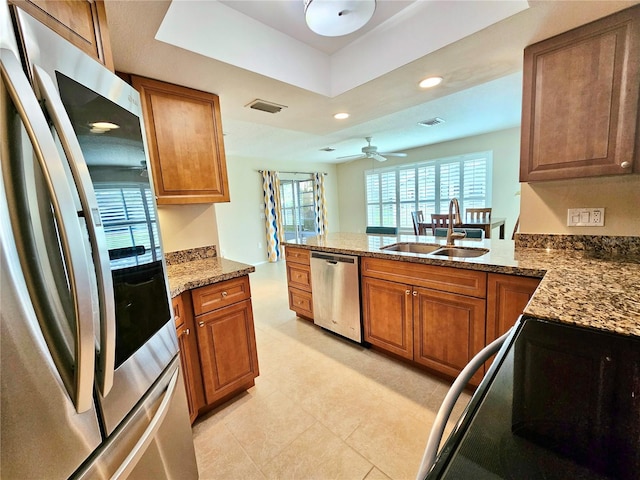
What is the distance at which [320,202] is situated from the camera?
285 inches

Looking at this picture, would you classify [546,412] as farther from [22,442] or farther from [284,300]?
[284,300]

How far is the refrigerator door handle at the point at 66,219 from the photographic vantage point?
55 centimetres

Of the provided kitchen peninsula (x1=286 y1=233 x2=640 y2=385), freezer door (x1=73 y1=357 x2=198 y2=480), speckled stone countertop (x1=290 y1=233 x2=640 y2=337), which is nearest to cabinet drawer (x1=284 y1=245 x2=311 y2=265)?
kitchen peninsula (x1=286 y1=233 x2=640 y2=385)

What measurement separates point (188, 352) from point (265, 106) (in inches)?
73.1

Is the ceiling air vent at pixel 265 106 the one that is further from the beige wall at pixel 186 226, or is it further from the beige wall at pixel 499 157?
the beige wall at pixel 499 157

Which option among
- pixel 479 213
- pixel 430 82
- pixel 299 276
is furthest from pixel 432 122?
pixel 299 276

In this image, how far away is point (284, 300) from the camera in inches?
148

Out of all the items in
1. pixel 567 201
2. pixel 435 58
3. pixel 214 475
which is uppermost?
pixel 435 58

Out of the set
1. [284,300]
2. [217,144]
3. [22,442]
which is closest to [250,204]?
[284,300]

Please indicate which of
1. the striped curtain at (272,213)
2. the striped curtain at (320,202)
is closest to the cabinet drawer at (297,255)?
the striped curtain at (272,213)

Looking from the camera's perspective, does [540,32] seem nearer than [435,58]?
Yes

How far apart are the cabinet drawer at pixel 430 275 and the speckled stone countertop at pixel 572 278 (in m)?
0.05

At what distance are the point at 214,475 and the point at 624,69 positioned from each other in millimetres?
2817

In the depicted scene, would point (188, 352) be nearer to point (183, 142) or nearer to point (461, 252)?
point (183, 142)
